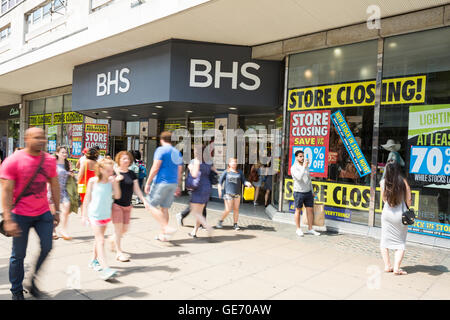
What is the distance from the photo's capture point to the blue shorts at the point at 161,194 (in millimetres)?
5742

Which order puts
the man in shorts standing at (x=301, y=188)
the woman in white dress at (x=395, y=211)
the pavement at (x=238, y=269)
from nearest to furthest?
the pavement at (x=238, y=269) → the woman in white dress at (x=395, y=211) → the man in shorts standing at (x=301, y=188)

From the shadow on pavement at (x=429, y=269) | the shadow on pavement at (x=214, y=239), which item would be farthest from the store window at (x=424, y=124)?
the shadow on pavement at (x=214, y=239)

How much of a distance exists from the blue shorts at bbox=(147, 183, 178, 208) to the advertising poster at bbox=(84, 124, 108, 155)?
11.5m

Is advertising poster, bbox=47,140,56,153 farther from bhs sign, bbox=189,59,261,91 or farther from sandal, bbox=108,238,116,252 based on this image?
sandal, bbox=108,238,116,252

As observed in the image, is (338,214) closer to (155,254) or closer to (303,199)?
(303,199)

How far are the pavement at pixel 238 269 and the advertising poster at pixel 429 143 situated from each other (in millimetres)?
1418

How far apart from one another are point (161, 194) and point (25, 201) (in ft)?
7.77

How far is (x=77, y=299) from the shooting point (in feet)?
12.6

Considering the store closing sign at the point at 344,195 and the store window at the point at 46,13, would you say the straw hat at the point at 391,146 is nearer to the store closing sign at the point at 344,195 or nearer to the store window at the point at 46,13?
the store closing sign at the point at 344,195

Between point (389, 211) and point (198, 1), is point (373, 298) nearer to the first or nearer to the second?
point (389, 211)

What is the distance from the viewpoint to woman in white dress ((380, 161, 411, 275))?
502 centimetres

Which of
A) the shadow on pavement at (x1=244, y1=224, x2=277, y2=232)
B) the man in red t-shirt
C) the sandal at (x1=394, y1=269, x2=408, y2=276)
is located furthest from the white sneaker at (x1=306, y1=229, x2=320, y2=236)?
the man in red t-shirt

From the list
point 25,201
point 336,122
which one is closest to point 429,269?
point 336,122

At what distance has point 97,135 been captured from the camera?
16.4 meters
